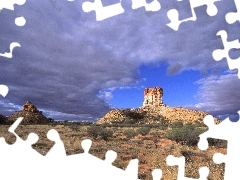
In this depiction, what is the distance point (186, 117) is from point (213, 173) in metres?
43.0

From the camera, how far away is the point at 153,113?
5409 centimetres

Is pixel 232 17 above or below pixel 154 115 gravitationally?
Answer: below

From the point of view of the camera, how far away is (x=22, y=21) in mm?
6172

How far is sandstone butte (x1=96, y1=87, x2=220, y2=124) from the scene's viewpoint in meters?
52.6

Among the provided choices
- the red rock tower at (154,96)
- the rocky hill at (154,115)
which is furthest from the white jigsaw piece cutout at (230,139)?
the red rock tower at (154,96)

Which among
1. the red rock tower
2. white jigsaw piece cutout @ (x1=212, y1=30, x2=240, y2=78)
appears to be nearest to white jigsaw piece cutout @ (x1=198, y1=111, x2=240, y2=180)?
white jigsaw piece cutout @ (x1=212, y1=30, x2=240, y2=78)

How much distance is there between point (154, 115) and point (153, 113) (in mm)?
285

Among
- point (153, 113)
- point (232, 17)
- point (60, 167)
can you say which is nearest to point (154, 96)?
point (153, 113)

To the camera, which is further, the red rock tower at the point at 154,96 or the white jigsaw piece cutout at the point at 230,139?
the red rock tower at the point at 154,96

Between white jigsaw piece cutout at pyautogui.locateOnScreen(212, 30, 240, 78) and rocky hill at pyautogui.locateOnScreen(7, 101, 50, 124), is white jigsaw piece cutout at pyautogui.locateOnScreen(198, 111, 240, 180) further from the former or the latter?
rocky hill at pyautogui.locateOnScreen(7, 101, 50, 124)

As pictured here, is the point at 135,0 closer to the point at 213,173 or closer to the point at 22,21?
the point at 22,21

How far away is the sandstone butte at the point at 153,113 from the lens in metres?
52.6

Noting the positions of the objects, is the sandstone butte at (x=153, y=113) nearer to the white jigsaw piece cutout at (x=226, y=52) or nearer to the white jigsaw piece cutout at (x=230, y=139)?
the white jigsaw piece cutout at (x=230, y=139)

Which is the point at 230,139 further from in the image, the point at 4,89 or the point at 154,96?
the point at 154,96
